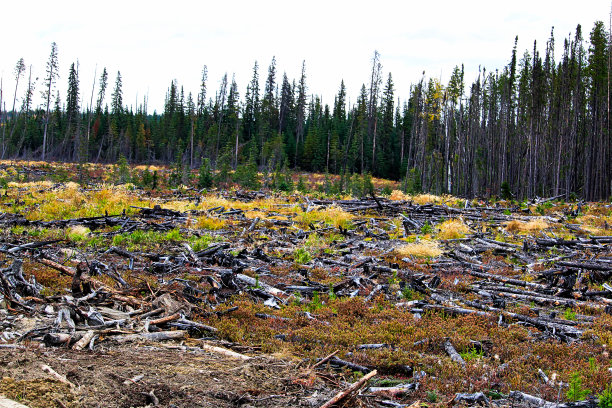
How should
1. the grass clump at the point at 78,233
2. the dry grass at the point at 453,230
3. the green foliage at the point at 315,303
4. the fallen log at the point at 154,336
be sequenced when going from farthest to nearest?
the dry grass at the point at 453,230
the grass clump at the point at 78,233
the green foliage at the point at 315,303
the fallen log at the point at 154,336

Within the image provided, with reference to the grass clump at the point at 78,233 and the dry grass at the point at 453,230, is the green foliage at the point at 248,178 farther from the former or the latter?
the grass clump at the point at 78,233

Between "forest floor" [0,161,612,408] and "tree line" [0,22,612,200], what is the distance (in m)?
18.9

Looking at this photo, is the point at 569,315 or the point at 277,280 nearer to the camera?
the point at 569,315

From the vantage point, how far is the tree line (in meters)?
35.9

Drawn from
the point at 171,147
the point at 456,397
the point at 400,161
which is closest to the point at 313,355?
the point at 456,397

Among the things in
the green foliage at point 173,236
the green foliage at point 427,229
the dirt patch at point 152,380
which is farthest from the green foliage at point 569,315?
the green foliage at point 173,236

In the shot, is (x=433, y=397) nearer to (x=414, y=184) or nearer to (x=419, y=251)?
(x=419, y=251)

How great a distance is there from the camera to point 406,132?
67.9m

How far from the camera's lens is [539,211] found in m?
18.6

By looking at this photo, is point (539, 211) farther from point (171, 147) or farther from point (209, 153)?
point (171, 147)

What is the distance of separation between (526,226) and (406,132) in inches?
2175

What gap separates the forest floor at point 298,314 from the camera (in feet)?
13.2

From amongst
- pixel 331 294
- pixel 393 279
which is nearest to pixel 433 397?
pixel 331 294

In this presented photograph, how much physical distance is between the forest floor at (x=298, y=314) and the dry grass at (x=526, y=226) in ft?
0.33
